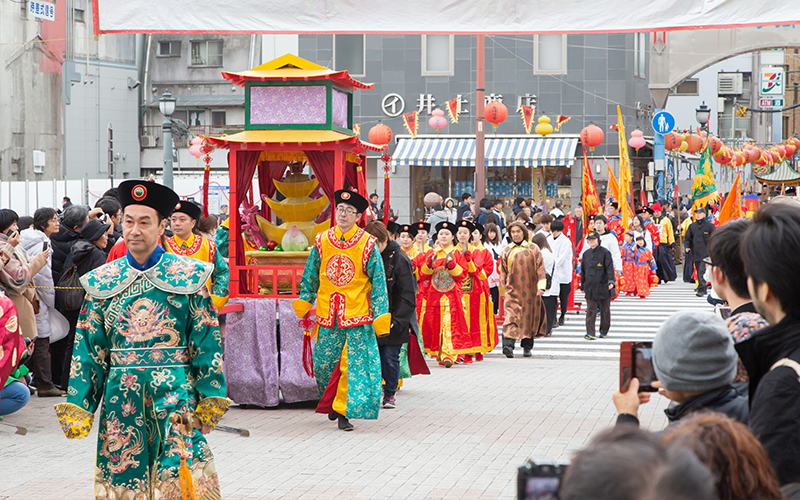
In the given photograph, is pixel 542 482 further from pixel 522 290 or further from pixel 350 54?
pixel 350 54

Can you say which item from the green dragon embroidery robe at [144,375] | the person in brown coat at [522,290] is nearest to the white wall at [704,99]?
the person in brown coat at [522,290]

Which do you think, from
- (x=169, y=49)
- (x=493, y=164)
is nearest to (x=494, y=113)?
(x=493, y=164)

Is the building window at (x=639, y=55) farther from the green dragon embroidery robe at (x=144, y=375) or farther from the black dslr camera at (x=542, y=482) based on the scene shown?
the black dslr camera at (x=542, y=482)

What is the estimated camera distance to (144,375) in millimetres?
4156

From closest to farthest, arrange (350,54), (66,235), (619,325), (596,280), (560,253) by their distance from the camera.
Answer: (66,235), (596,280), (560,253), (619,325), (350,54)

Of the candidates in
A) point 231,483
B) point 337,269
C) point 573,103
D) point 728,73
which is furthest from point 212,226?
point 728,73

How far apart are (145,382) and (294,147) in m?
5.21

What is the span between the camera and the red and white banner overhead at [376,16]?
3992 mm

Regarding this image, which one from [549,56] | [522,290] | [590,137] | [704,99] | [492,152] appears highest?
[704,99]

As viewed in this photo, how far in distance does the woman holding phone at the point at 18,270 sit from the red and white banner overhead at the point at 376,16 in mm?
4901

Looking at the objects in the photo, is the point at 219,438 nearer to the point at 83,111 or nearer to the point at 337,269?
the point at 337,269

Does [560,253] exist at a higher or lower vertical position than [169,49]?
lower

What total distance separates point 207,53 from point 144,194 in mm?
36901

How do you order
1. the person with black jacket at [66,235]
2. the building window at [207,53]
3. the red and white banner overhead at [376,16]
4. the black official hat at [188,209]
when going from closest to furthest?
the red and white banner overhead at [376,16] → the black official hat at [188,209] → the person with black jacket at [66,235] → the building window at [207,53]
